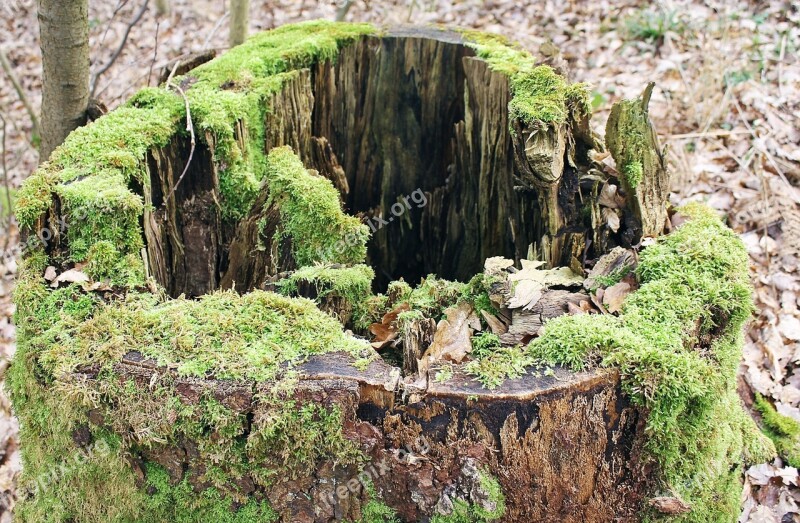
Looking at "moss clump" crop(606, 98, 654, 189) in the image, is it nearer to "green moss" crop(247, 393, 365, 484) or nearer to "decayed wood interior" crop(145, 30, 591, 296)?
"decayed wood interior" crop(145, 30, 591, 296)

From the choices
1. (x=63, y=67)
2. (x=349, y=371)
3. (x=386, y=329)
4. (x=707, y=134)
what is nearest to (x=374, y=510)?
(x=349, y=371)

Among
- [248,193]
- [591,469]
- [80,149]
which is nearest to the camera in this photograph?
[591,469]

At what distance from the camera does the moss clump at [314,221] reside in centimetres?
318

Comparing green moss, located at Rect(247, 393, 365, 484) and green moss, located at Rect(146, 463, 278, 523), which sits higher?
green moss, located at Rect(247, 393, 365, 484)

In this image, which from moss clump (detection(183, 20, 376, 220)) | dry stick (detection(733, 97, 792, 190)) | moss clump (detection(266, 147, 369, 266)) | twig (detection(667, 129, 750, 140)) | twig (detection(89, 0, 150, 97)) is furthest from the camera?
twig (detection(667, 129, 750, 140))

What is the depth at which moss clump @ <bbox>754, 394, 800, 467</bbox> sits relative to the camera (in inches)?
138

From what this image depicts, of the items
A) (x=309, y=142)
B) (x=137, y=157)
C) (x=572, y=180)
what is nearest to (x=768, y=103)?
(x=572, y=180)

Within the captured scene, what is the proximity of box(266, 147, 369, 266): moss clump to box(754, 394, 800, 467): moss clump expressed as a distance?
2478 millimetres

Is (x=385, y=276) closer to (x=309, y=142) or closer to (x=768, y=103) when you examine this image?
(x=309, y=142)

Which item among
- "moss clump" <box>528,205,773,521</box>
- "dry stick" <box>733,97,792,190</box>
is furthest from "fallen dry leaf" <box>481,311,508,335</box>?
"dry stick" <box>733,97,792,190</box>

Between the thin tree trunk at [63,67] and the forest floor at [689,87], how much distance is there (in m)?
0.89

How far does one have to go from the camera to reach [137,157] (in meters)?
3.08

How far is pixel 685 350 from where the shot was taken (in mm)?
2250

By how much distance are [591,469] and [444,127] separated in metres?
2.86
